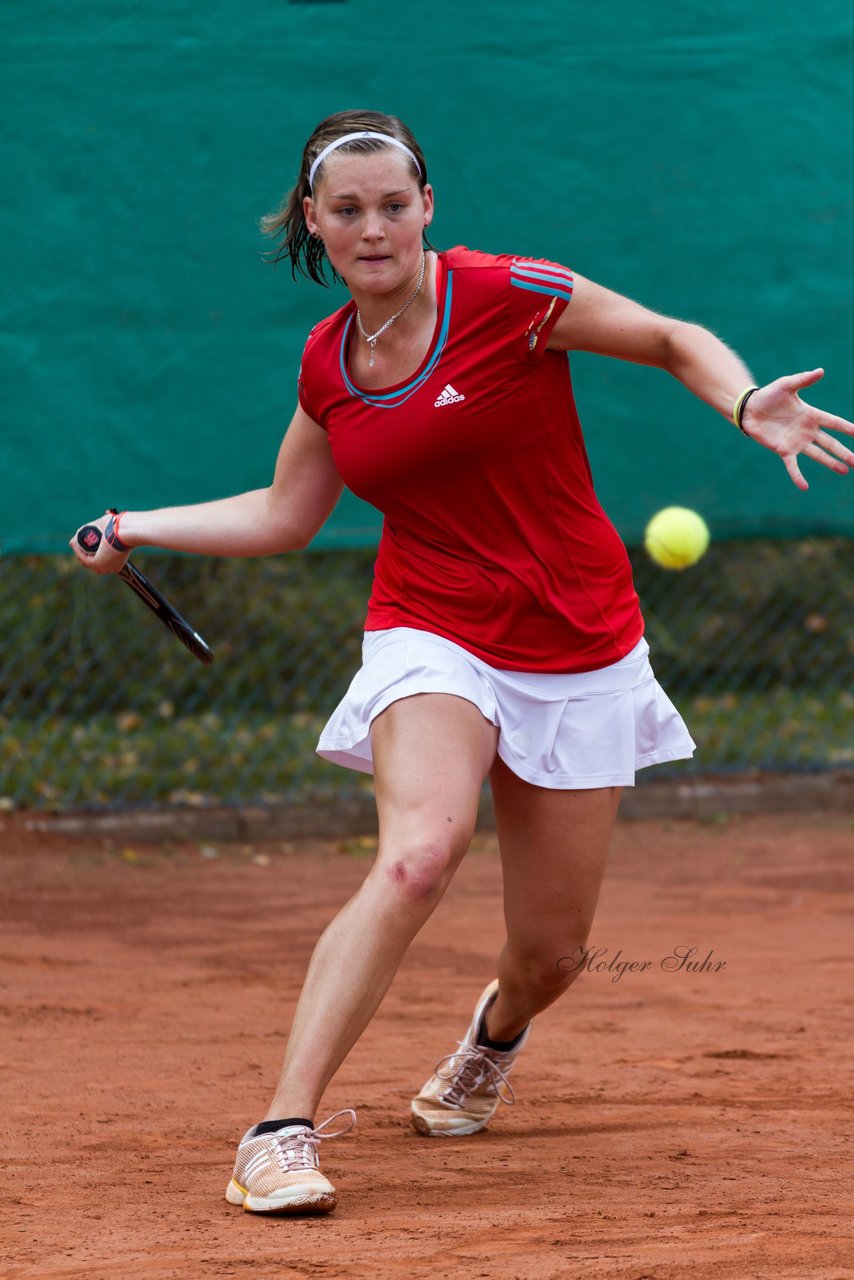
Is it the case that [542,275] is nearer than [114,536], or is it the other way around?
[542,275]

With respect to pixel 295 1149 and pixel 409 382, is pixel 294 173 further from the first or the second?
pixel 295 1149

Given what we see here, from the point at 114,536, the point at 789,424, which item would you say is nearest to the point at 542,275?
the point at 789,424

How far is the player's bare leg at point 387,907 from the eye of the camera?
2463 mm

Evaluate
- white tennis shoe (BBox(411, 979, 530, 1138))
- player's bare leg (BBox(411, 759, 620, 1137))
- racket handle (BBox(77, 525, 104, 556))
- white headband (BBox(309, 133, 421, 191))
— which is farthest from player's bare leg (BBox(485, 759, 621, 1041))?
white headband (BBox(309, 133, 421, 191))

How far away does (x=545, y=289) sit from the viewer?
107 inches

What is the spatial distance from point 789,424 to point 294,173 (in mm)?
2787

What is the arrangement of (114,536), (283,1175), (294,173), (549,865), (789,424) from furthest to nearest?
(294,173) → (114,536) → (549,865) → (789,424) → (283,1175)

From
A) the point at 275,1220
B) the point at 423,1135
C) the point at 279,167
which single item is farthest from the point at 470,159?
the point at 275,1220

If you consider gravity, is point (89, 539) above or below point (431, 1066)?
above

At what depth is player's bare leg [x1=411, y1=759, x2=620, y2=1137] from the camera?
110 inches

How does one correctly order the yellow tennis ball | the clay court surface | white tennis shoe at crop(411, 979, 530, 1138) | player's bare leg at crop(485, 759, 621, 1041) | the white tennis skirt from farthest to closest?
1. the yellow tennis ball
2. white tennis shoe at crop(411, 979, 530, 1138)
3. player's bare leg at crop(485, 759, 621, 1041)
4. the white tennis skirt
5. the clay court surface

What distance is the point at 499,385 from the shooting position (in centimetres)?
270

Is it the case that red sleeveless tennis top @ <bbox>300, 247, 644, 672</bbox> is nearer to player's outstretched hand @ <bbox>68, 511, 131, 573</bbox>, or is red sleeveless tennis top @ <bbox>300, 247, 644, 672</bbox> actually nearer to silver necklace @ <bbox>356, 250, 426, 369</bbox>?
silver necklace @ <bbox>356, 250, 426, 369</bbox>

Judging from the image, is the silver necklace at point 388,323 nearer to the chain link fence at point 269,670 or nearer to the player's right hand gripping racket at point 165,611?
the player's right hand gripping racket at point 165,611
